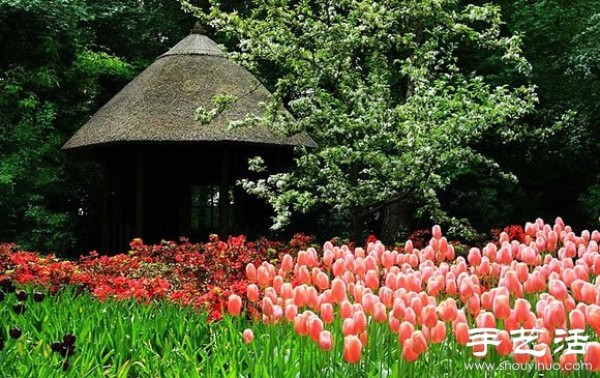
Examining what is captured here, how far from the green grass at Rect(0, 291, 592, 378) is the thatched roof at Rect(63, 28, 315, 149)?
7.76 metres

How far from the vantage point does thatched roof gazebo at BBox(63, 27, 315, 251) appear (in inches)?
493

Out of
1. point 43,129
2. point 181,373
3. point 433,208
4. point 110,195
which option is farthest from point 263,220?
point 181,373

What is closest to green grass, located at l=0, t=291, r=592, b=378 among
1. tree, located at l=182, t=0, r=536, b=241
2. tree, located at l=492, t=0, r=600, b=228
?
tree, located at l=182, t=0, r=536, b=241

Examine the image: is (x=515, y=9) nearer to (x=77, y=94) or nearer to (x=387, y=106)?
(x=387, y=106)

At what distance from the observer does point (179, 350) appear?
143 inches

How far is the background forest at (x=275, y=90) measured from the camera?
13.5m

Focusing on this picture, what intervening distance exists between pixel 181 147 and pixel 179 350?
1105 cm

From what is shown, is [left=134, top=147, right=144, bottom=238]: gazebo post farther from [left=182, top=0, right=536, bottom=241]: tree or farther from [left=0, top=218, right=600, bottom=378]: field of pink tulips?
[left=0, top=218, right=600, bottom=378]: field of pink tulips

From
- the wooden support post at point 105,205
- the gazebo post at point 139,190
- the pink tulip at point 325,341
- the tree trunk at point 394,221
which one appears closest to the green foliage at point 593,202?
the tree trunk at point 394,221

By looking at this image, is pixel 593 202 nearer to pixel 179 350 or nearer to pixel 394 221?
pixel 394 221

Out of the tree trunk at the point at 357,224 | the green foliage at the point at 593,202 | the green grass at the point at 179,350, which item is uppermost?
the green foliage at the point at 593,202

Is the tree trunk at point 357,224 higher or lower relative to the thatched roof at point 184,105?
lower

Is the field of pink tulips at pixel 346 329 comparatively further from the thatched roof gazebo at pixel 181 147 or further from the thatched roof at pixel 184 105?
the thatched roof gazebo at pixel 181 147

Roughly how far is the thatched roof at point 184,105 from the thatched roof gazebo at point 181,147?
2cm
